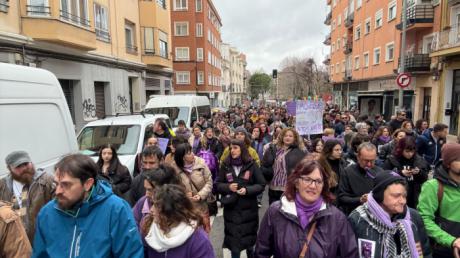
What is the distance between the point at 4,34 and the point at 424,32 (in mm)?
22476

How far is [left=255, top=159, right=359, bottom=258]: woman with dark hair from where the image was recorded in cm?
215

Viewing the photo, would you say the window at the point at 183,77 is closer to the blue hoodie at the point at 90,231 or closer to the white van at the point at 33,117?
the white van at the point at 33,117

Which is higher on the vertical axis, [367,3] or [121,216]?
[367,3]

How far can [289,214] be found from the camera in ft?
7.22

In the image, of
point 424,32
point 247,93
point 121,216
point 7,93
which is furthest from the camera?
point 247,93

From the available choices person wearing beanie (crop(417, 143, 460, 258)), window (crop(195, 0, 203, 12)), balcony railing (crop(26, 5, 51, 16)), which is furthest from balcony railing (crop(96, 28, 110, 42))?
window (crop(195, 0, 203, 12))

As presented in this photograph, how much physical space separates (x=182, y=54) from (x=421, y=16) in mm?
29048

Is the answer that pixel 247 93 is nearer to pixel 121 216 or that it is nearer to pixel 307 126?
pixel 307 126

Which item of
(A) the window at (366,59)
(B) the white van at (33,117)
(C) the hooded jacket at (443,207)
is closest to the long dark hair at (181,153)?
(B) the white van at (33,117)

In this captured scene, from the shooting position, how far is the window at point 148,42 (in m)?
20.0

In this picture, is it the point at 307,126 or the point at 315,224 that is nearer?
the point at 315,224

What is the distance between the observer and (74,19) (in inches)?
477

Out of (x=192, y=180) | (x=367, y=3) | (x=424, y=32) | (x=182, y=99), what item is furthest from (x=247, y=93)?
(x=192, y=180)

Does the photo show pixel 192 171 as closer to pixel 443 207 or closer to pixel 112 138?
pixel 443 207
